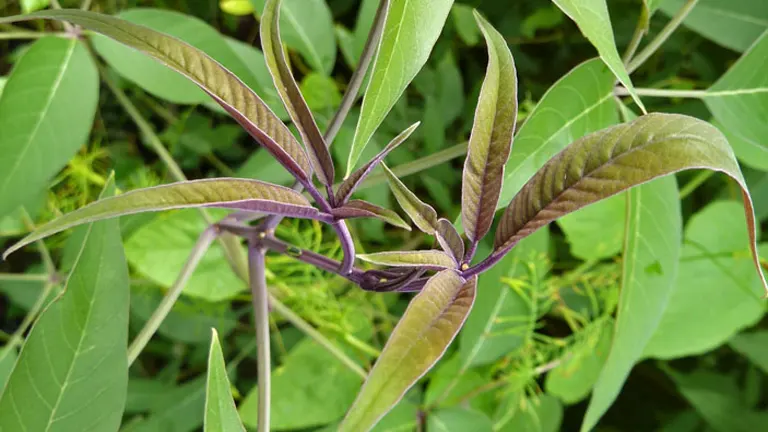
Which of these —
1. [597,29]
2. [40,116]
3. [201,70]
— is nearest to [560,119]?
[597,29]

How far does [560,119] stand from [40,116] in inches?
14.1

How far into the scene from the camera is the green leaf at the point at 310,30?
577mm

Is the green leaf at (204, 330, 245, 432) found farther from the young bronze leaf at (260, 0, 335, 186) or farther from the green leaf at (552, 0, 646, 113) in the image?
the green leaf at (552, 0, 646, 113)

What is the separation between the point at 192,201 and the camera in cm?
23

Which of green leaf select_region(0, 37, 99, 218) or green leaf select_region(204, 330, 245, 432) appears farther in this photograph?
green leaf select_region(0, 37, 99, 218)

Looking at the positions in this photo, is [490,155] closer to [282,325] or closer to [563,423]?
[282,325]

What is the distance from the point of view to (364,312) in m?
0.69

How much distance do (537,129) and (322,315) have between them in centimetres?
34

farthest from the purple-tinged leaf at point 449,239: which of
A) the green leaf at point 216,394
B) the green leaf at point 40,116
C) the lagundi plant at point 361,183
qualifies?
the green leaf at point 40,116

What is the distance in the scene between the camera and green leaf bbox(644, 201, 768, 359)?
0.63m

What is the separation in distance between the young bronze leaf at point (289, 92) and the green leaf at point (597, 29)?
0.12 meters

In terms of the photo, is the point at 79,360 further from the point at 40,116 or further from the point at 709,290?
the point at 709,290

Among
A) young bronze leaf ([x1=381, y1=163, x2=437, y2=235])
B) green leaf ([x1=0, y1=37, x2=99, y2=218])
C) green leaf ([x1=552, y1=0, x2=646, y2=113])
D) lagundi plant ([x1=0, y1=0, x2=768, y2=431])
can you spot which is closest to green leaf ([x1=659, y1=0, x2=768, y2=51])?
lagundi plant ([x1=0, y1=0, x2=768, y2=431])

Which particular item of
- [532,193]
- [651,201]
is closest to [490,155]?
[532,193]
